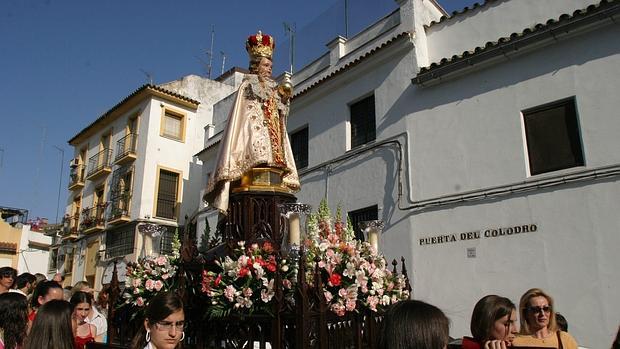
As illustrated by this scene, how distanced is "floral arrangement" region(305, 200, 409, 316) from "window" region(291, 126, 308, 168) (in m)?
8.70

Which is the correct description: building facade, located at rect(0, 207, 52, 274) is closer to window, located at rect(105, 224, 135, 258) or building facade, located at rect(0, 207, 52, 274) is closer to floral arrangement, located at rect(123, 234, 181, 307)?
window, located at rect(105, 224, 135, 258)

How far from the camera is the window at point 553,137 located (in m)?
8.08

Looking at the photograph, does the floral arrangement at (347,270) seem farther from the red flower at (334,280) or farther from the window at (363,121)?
the window at (363,121)

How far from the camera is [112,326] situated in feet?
17.2

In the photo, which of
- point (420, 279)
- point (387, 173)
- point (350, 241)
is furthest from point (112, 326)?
point (387, 173)

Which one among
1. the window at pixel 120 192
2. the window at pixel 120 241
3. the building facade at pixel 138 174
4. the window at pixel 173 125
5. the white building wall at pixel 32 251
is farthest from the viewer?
the white building wall at pixel 32 251

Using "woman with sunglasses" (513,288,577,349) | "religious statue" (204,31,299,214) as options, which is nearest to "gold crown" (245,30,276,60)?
"religious statue" (204,31,299,214)

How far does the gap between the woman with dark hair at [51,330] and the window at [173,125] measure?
1963cm

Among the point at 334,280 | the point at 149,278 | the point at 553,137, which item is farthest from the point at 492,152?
the point at 149,278

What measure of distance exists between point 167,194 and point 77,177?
8.36m

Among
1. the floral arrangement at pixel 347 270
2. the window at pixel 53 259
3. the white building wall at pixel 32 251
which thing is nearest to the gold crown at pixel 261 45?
A: the floral arrangement at pixel 347 270

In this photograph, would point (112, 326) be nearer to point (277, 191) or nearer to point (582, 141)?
point (277, 191)

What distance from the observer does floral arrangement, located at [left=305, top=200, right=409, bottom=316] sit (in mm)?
3986

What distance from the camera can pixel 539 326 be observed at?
3.19 m
